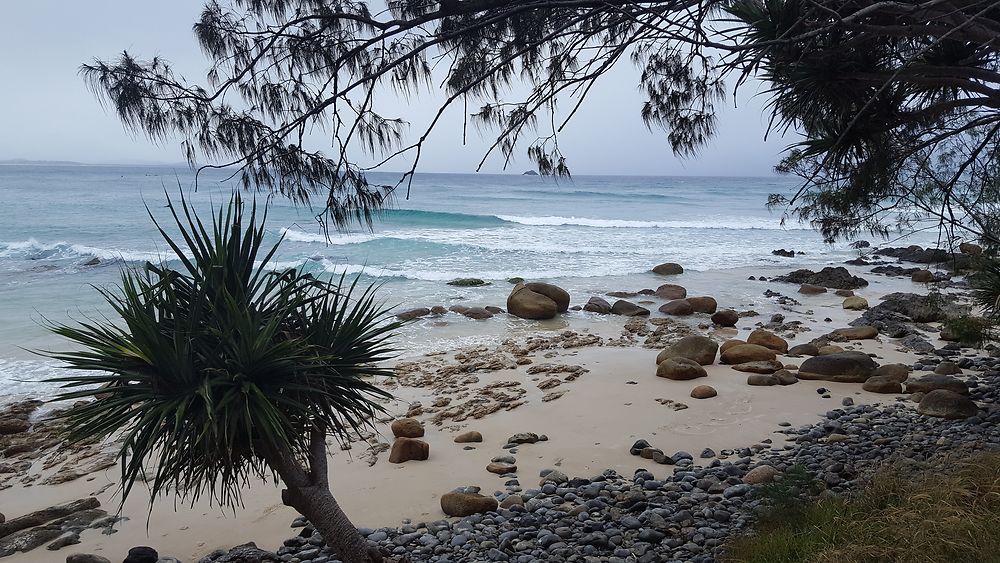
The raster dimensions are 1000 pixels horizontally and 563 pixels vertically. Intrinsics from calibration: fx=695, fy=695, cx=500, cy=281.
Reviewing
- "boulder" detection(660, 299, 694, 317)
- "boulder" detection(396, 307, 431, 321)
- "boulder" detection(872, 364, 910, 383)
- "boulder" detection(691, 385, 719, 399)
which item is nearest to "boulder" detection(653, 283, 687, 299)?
"boulder" detection(660, 299, 694, 317)

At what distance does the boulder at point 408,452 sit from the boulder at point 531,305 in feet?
26.5

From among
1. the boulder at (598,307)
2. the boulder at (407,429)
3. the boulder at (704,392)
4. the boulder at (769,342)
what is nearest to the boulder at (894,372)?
the boulder at (769,342)

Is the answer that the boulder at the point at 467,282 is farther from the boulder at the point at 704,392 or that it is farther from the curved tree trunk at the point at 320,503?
the curved tree trunk at the point at 320,503

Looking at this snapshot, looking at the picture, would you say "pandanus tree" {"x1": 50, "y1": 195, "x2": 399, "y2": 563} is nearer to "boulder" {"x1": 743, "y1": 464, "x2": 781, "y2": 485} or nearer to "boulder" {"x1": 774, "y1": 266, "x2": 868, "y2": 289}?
"boulder" {"x1": 743, "y1": 464, "x2": 781, "y2": 485}

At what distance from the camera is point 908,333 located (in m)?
12.6

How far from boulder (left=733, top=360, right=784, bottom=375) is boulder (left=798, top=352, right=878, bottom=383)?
35 centimetres

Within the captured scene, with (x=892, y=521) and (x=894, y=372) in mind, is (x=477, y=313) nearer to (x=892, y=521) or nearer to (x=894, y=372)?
(x=894, y=372)

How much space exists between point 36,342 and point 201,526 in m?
9.40

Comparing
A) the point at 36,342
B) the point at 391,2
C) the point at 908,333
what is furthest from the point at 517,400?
the point at 36,342

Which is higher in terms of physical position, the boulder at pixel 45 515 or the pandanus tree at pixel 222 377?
the pandanus tree at pixel 222 377

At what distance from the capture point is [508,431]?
796cm

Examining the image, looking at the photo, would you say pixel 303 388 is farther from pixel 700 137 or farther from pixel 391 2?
pixel 700 137

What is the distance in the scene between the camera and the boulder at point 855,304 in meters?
16.0

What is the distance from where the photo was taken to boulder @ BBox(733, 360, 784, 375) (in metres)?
9.92
